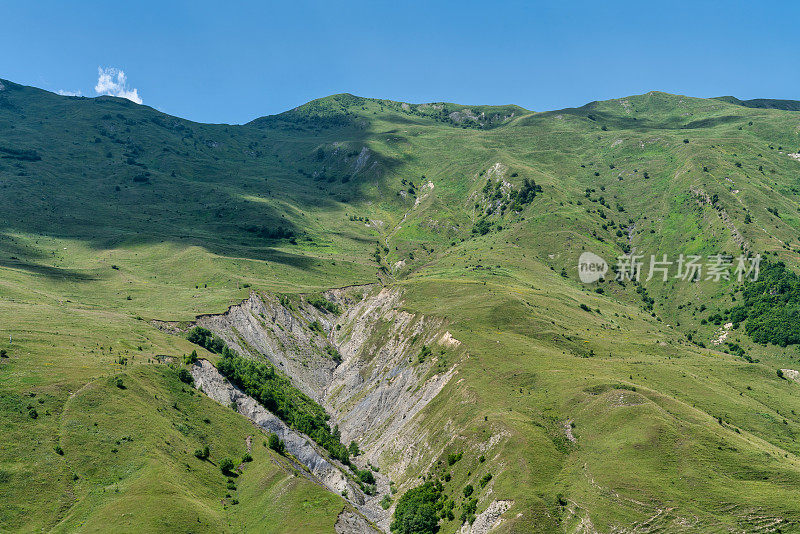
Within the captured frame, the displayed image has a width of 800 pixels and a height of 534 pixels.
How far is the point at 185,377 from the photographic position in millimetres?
94938

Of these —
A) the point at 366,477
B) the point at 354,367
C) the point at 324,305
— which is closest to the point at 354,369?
the point at 354,367

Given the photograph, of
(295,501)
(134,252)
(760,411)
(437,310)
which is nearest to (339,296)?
(437,310)

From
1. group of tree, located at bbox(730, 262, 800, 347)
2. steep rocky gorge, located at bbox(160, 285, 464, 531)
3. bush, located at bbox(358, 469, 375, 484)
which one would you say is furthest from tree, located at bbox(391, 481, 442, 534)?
group of tree, located at bbox(730, 262, 800, 347)

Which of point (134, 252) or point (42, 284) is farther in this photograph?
point (134, 252)

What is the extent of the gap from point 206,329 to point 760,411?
11954cm

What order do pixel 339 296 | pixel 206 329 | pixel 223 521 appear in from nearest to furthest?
pixel 223 521 → pixel 206 329 → pixel 339 296

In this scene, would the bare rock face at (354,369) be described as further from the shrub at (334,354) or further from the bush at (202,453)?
the bush at (202,453)

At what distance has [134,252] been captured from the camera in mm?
198000

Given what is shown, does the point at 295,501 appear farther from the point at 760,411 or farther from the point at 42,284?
the point at 42,284

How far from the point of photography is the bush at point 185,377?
311ft
